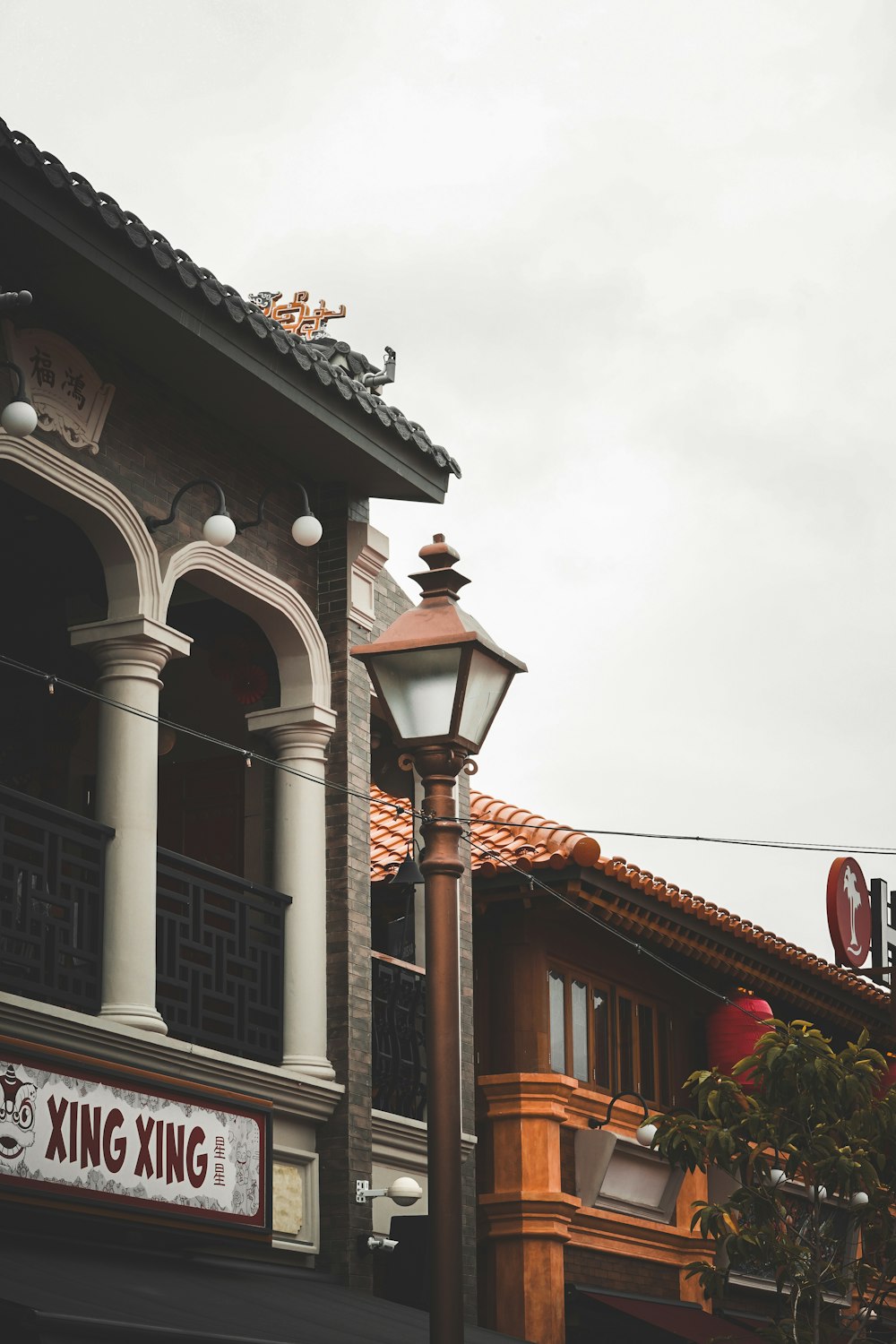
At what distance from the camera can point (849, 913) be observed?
914 inches

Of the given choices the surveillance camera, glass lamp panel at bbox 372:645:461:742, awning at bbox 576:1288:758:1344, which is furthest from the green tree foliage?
glass lamp panel at bbox 372:645:461:742

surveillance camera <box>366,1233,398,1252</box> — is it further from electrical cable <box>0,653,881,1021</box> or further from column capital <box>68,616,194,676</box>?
column capital <box>68,616,194,676</box>

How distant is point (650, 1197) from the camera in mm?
19391

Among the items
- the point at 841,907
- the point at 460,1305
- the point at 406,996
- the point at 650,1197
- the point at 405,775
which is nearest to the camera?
the point at 460,1305

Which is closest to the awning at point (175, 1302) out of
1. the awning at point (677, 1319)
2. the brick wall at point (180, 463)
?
the awning at point (677, 1319)

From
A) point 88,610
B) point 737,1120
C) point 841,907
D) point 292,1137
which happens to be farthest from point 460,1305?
point 841,907

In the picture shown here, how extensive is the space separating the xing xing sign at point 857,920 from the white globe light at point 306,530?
11.3 meters

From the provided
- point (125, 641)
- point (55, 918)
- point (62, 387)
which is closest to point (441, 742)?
point (55, 918)

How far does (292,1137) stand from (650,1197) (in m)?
7.11

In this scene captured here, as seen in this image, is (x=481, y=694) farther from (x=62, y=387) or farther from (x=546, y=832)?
(x=546, y=832)

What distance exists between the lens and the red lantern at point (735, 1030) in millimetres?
20703

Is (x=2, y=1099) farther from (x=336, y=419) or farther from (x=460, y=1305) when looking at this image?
(x=336, y=419)

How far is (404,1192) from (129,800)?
341cm

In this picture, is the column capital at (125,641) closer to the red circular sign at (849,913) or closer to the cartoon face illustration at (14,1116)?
the cartoon face illustration at (14,1116)
